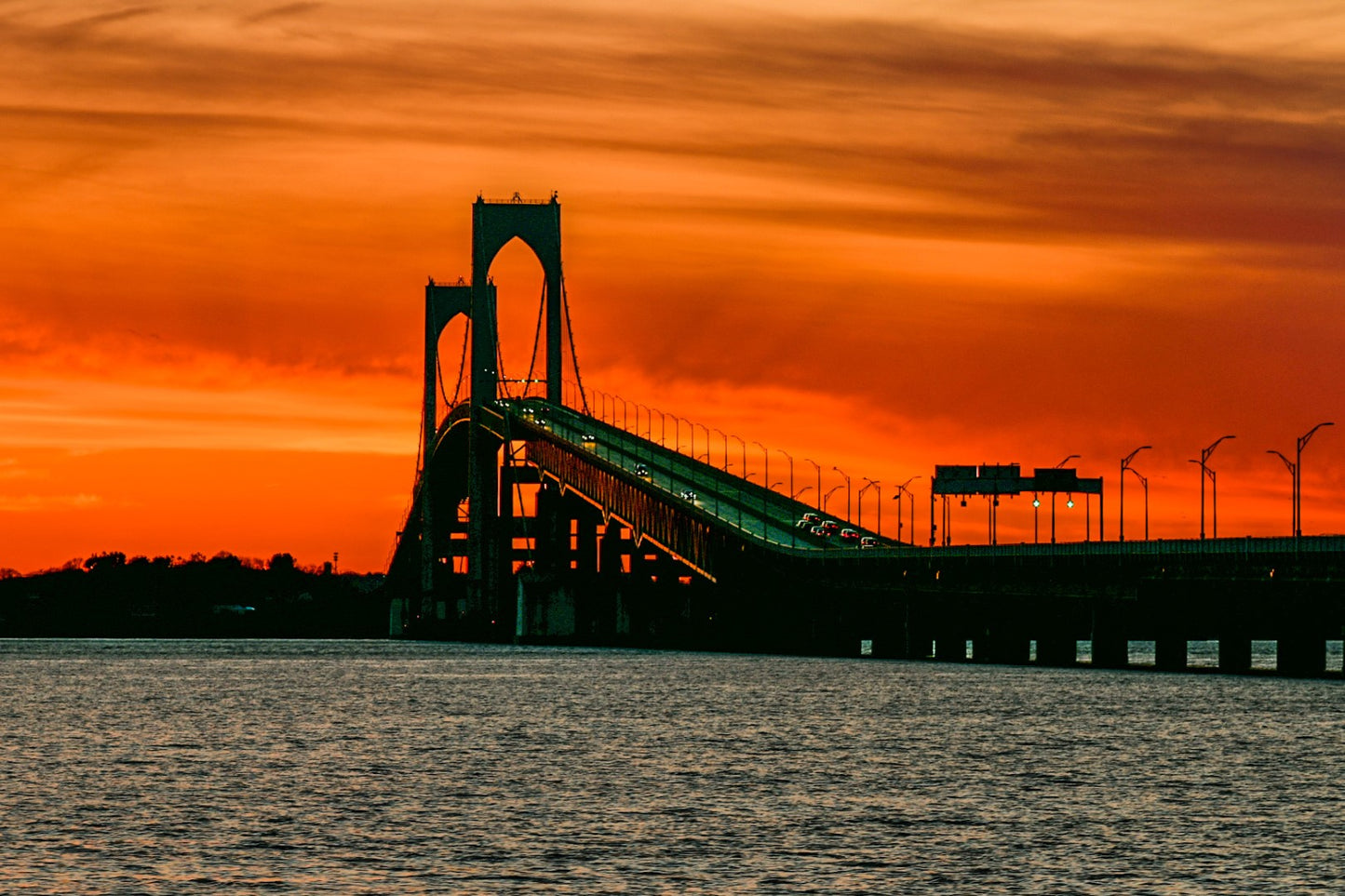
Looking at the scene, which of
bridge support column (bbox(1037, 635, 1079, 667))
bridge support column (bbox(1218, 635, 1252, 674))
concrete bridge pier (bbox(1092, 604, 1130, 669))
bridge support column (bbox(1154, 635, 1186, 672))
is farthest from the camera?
bridge support column (bbox(1037, 635, 1079, 667))

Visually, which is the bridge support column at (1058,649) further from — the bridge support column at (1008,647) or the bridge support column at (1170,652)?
the bridge support column at (1170,652)

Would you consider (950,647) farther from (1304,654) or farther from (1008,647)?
(1304,654)

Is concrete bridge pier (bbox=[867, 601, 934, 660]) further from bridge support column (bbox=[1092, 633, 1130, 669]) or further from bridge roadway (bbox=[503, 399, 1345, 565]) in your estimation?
bridge support column (bbox=[1092, 633, 1130, 669])

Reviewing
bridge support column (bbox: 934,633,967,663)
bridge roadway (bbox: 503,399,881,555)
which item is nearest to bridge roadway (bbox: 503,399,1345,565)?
bridge roadway (bbox: 503,399,881,555)

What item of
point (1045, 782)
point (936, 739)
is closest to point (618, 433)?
point (936, 739)

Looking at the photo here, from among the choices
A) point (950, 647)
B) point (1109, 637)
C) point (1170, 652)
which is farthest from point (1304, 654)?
point (950, 647)

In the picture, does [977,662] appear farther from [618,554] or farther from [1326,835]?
[1326,835]

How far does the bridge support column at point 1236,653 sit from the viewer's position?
422ft

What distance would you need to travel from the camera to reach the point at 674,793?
171 ft

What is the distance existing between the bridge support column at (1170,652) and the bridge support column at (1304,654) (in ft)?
41.5

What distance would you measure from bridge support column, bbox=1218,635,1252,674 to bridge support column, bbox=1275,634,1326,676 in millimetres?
5348

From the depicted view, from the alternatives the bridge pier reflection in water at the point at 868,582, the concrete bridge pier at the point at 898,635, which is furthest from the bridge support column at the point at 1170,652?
the concrete bridge pier at the point at 898,635

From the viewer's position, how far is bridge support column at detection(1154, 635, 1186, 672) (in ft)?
445

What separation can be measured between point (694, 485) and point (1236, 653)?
5888 centimetres
